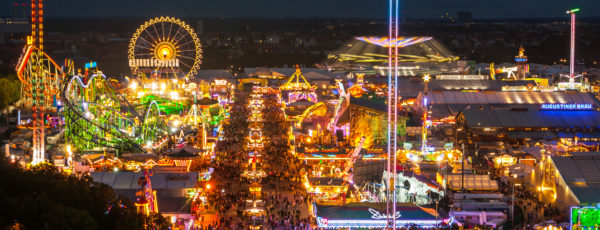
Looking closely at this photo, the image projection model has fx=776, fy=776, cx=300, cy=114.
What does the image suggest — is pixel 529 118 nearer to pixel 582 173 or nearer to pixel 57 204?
pixel 582 173

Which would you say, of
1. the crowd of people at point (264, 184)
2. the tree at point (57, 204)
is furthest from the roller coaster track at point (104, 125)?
the tree at point (57, 204)

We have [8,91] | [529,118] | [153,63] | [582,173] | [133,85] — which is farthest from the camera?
[153,63]

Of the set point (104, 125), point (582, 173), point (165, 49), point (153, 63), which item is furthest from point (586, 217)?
point (153, 63)

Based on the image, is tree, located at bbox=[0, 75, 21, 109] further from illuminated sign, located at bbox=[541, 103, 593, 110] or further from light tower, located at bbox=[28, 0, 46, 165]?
illuminated sign, located at bbox=[541, 103, 593, 110]

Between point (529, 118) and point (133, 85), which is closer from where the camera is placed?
point (529, 118)

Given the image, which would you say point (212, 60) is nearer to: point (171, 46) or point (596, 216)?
point (171, 46)

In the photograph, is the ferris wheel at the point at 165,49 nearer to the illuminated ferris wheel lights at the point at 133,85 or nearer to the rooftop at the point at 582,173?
the illuminated ferris wheel lights at the point at 133,85

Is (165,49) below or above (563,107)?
above
